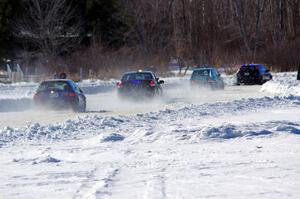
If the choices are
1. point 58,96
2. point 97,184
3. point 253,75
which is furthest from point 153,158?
point 253,75

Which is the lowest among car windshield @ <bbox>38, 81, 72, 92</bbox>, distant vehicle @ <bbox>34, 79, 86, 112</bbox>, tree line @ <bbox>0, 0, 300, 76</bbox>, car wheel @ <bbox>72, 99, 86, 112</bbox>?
car wheel @ <bbox>72, 99, 86, 112</bbox>

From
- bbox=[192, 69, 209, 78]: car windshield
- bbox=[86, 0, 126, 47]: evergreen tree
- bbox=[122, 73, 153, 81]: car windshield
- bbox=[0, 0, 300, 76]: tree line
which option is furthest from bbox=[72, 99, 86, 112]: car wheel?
bbox=[86, 0, 126, 47]: evergreen tree

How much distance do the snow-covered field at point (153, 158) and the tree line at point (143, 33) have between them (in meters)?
39.3

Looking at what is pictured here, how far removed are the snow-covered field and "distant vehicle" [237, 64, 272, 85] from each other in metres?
28.3

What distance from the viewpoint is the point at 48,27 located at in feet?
197

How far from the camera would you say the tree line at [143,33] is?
60219 mm

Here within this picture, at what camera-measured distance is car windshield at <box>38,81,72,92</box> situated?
24531 millimetres

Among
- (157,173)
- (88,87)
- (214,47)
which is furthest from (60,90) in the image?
(214,47)

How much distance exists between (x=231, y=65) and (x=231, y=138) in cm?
5397

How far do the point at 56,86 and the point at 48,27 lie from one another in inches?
1426

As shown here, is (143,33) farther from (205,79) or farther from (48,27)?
(205,79)

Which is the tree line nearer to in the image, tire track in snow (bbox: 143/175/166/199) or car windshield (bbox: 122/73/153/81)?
car windshield (bbox: 122/73/153/81)

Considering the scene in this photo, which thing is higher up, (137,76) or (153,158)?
(137,76)

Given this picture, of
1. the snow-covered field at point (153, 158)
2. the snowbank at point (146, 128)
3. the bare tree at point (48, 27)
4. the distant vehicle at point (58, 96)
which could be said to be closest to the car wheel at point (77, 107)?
the distant vehicle at point (58, 96)
